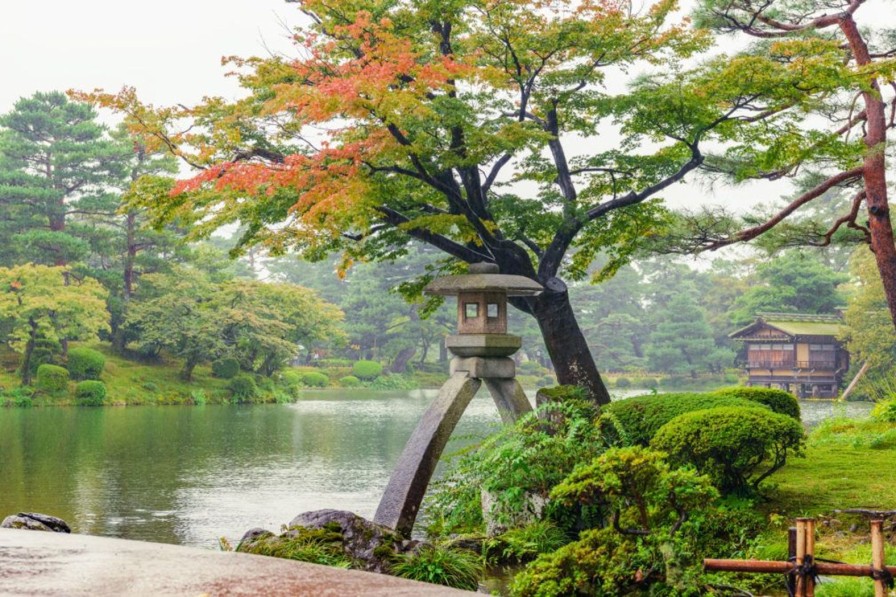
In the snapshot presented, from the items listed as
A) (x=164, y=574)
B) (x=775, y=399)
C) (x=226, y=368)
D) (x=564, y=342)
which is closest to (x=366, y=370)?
(x=226, y=368)

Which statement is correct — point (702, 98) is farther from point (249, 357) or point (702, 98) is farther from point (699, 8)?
point (249, 357)

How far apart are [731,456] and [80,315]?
23.0 m

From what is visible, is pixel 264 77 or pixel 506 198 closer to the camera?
pixel 264 77

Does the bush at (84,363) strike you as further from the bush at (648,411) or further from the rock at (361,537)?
the rock at (361,537)

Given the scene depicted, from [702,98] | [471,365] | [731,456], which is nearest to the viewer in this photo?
[731,456]

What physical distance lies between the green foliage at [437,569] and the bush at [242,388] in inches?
968

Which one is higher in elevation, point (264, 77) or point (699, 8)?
point (699, 8)

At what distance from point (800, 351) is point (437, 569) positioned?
30328mm

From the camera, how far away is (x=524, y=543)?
6.46m

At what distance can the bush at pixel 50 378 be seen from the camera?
25938 mm

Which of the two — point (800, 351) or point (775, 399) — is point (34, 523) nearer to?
point (775, 399)

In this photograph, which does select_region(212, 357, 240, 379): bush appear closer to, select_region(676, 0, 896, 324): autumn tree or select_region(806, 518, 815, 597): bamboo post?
select_region(676, 0, 896, 324): autumn tree

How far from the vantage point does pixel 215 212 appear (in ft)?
33.4

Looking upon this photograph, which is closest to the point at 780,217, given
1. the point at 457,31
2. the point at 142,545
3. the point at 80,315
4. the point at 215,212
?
the point at 457,31
